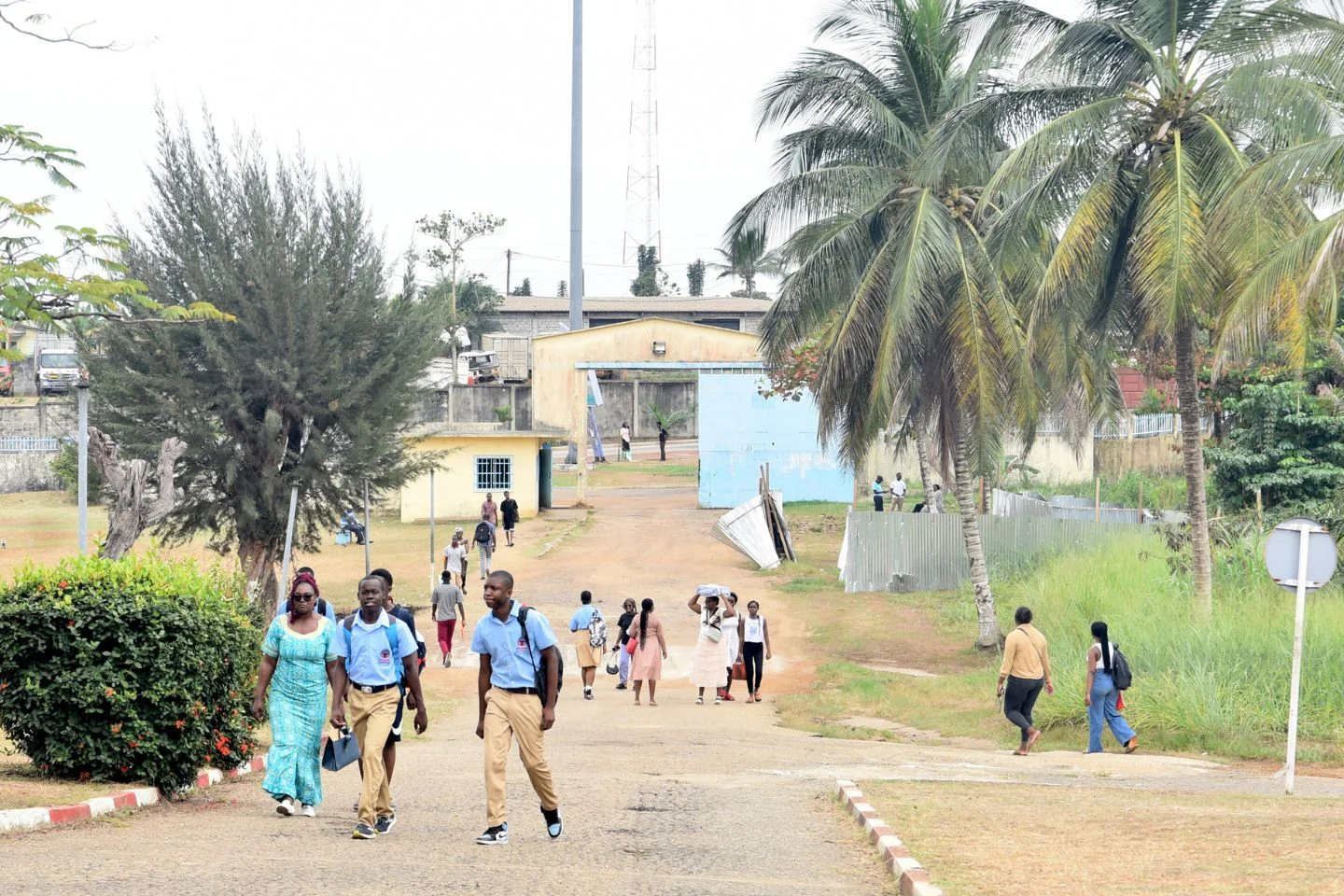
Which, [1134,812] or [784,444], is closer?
[1134,812]

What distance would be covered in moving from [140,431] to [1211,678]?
16.0m

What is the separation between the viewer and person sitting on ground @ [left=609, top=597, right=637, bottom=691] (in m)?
19.5

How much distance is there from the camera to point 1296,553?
1167 cm

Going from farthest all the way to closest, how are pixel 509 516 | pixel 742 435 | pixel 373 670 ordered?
pixel 742 435 → pixel 509 516 → pixel 373 670

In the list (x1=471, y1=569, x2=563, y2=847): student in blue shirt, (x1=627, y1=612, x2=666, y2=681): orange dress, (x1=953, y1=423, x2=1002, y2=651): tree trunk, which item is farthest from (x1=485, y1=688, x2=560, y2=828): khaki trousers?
(x1=953, y1=423, x2=1002, y2=651): tree trunk

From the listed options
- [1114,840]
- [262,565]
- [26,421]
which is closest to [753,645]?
[262,565]

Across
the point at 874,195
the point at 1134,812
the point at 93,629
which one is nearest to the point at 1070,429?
the point at 874,195

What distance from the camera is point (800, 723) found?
17.1 metres

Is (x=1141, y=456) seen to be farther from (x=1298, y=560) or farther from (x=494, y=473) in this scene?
(x=1298, y=560)

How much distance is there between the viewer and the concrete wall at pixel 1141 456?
39378 millimetres

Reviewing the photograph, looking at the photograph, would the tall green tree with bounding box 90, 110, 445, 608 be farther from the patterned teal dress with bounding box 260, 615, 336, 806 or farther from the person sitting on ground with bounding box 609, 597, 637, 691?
the patterned teal dress with bounding box 260, 615, 336, 806

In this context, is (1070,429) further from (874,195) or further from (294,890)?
(294,890)

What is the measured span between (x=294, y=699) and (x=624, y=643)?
10.9 m

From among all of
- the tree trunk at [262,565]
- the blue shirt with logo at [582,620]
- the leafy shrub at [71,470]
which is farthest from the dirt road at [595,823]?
the leafy shrub at [71,470]
